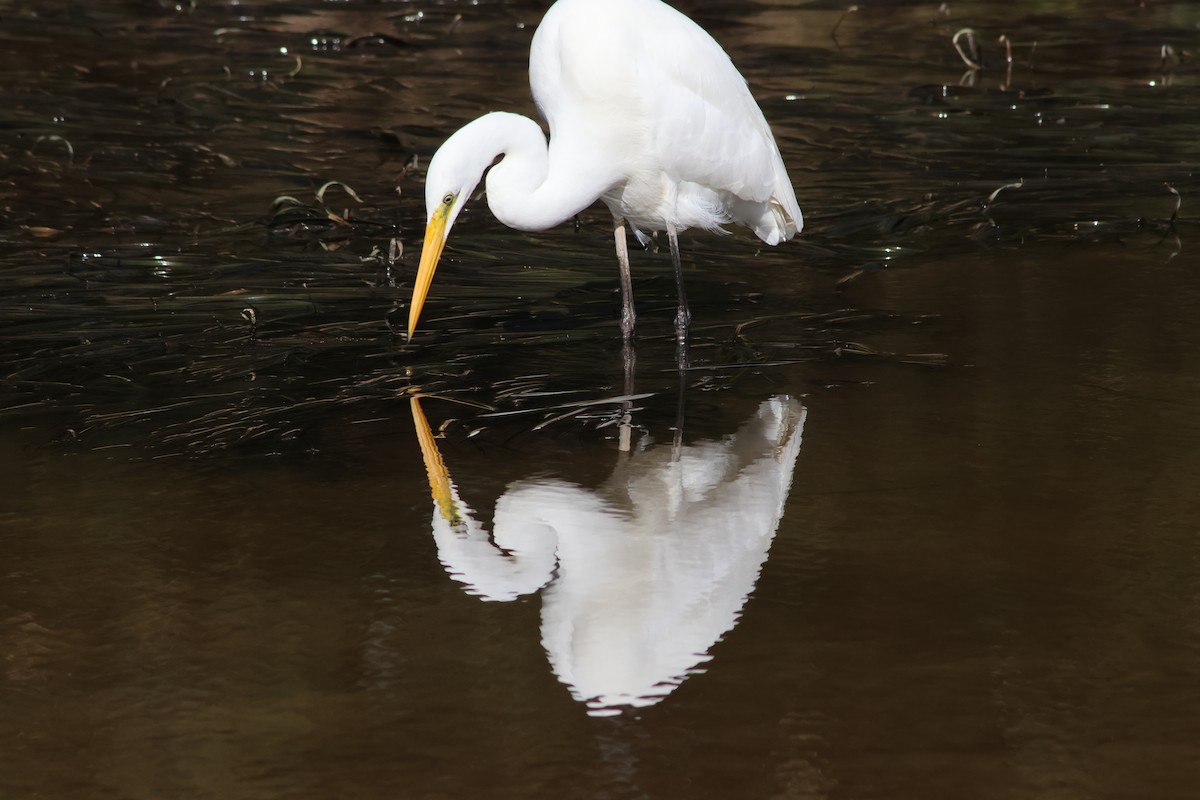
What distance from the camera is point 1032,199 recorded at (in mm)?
6512

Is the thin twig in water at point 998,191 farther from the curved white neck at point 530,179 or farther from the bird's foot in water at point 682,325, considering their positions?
the curved white neck at point 530,179

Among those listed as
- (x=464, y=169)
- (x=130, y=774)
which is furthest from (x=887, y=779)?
(x=464, y=169)

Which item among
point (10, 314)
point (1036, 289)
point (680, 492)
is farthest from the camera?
point (1036, 289)

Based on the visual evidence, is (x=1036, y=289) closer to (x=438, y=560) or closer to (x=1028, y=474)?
(x=1028, y=474)

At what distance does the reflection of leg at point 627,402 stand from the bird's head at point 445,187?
2.18ft

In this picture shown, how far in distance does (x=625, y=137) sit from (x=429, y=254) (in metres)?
0.86

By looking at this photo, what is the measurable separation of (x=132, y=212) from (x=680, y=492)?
359 centimetres

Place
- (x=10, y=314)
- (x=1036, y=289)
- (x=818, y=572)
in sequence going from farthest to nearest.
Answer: (x=1036, y=289), (x=10, y=314), (x=818, y=572)

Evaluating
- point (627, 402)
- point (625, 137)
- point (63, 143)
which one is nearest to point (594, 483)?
point (627, 402)

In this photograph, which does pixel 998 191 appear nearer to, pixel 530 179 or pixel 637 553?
pixel 530 179

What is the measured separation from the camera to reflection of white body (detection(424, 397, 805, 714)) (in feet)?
9.50

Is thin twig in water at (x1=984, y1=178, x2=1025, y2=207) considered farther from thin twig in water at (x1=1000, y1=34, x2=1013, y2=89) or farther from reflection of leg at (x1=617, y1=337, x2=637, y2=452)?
thin twig in water at (x1=1000, y1=34, x2=1013, y2=89)

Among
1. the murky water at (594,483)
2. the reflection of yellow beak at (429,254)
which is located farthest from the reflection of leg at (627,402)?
the reflection of yellow beak at (429,254)

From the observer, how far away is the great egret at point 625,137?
15.4ft
